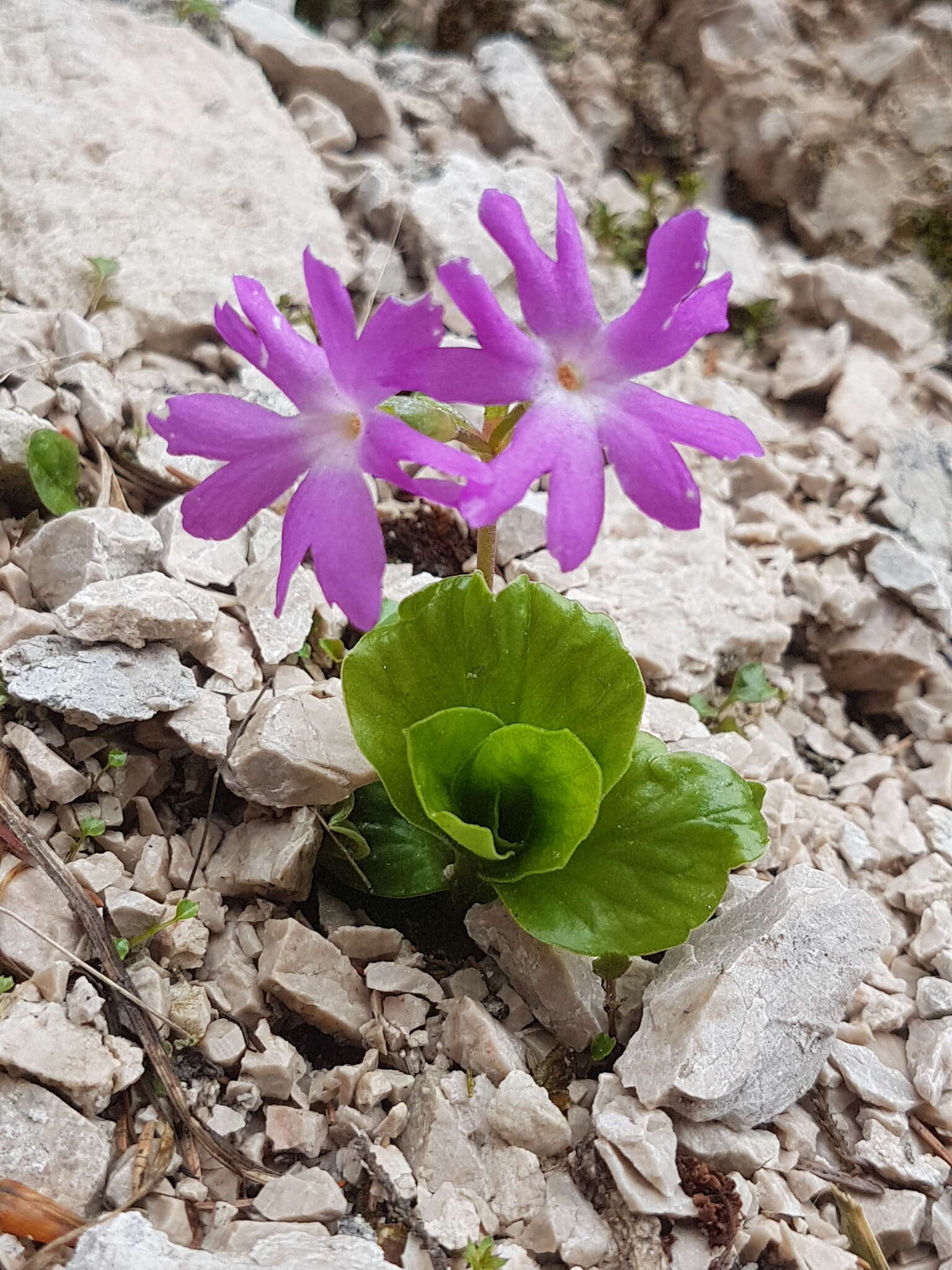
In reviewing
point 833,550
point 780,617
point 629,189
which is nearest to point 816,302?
point 629,189

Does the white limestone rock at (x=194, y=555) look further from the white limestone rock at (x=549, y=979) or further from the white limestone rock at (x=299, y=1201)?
the white limestone rock at (x=299, y=1201)

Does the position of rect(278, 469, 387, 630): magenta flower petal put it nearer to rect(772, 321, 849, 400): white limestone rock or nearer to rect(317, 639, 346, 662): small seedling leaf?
rect(317, 639, 346, 662): small seedling leaf

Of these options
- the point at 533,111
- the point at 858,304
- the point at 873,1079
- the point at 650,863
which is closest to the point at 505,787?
the point at 650,863

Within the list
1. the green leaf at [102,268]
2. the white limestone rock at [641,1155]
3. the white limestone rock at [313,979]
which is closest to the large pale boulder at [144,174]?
the green leaf at [102,268]

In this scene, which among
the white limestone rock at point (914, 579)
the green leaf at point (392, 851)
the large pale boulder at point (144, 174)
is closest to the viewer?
the green leaf at point (392, 851)

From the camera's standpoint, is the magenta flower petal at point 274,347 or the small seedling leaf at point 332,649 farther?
the small seedling leaf at point 332,649

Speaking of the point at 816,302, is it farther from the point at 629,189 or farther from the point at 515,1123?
the point at 515,1123

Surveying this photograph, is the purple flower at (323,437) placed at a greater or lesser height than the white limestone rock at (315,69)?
greater

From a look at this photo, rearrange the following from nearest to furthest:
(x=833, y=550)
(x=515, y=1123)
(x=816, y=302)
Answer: (x=515, y=1123), (x=833, y=550), (x=816, y=302)
